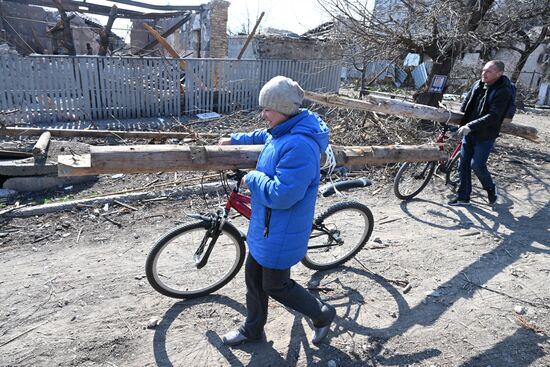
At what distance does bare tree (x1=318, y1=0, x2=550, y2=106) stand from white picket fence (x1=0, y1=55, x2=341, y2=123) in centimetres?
491

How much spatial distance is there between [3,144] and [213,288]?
6872mm

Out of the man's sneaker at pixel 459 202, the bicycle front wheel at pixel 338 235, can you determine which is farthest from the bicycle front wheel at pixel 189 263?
the man's sneaker at pixel 459 202

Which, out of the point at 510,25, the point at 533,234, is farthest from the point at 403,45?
the point at 533,234

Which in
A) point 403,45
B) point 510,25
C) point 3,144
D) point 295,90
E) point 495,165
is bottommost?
point 3,144

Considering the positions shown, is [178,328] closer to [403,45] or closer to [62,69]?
[403,45]

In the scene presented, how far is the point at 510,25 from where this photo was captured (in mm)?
9047

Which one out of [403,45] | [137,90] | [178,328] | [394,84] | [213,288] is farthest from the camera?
[394,84]

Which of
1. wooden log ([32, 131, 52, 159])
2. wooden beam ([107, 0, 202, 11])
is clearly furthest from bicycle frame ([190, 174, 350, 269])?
wooden beam ([107, 0, 202, 11])

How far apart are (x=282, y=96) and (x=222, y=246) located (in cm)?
204

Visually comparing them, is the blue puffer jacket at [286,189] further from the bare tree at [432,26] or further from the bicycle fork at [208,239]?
the bare tree at [432,26]

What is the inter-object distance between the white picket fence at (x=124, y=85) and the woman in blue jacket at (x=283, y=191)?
10185 mm

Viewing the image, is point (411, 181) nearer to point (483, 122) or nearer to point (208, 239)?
point (483, 122)

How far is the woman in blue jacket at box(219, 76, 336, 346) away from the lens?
2156mm

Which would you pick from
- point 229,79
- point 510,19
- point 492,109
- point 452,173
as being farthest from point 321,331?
point 229,79
